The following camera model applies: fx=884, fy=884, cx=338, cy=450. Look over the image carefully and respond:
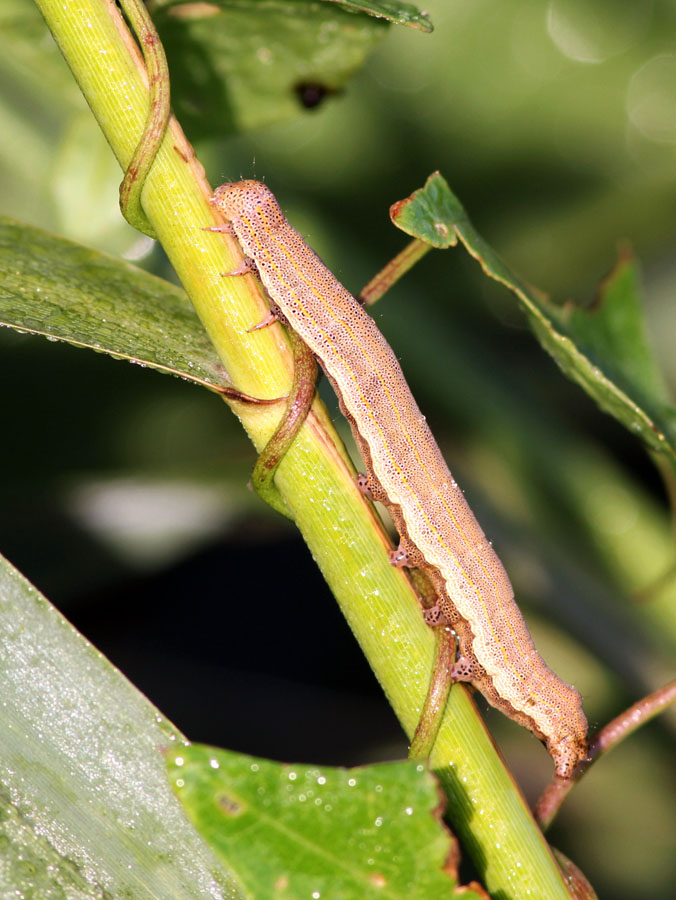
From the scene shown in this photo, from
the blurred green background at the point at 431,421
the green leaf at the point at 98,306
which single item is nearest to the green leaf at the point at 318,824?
the green leaf at the point at 98,306

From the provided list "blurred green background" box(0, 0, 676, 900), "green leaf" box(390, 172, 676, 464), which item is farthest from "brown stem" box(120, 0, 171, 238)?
"blurred green background" box(0, 0, 676, 900)

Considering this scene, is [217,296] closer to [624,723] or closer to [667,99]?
[624,723]

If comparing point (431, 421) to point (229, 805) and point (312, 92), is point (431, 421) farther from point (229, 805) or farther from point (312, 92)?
point (229, 805)

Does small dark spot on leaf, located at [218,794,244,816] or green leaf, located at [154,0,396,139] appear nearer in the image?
small dark spot on leaf, located at [218,794,244,816]

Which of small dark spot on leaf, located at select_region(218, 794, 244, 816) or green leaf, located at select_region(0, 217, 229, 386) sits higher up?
green leaf, located at select_region(0, 217, 229, 386)

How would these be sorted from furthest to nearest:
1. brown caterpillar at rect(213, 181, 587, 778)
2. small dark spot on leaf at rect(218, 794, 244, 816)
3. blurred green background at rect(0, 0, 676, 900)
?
blurred green background at rect(0, 0, 676, 900) → brown caterpillar at rect(213, 181, 587, 778) → small dark spot on leaf at rect(218, 794, 244, 816)

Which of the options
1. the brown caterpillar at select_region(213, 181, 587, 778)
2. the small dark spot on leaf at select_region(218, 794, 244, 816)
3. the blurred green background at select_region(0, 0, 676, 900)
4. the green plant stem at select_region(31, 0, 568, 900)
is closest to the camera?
the small dark spot on leaf at select_region(218, 794, 244, 816)

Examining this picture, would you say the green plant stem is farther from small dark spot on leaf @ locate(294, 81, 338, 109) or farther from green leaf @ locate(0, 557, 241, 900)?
small dark spot on leaf @ locate(294, 81, 338, 109)
